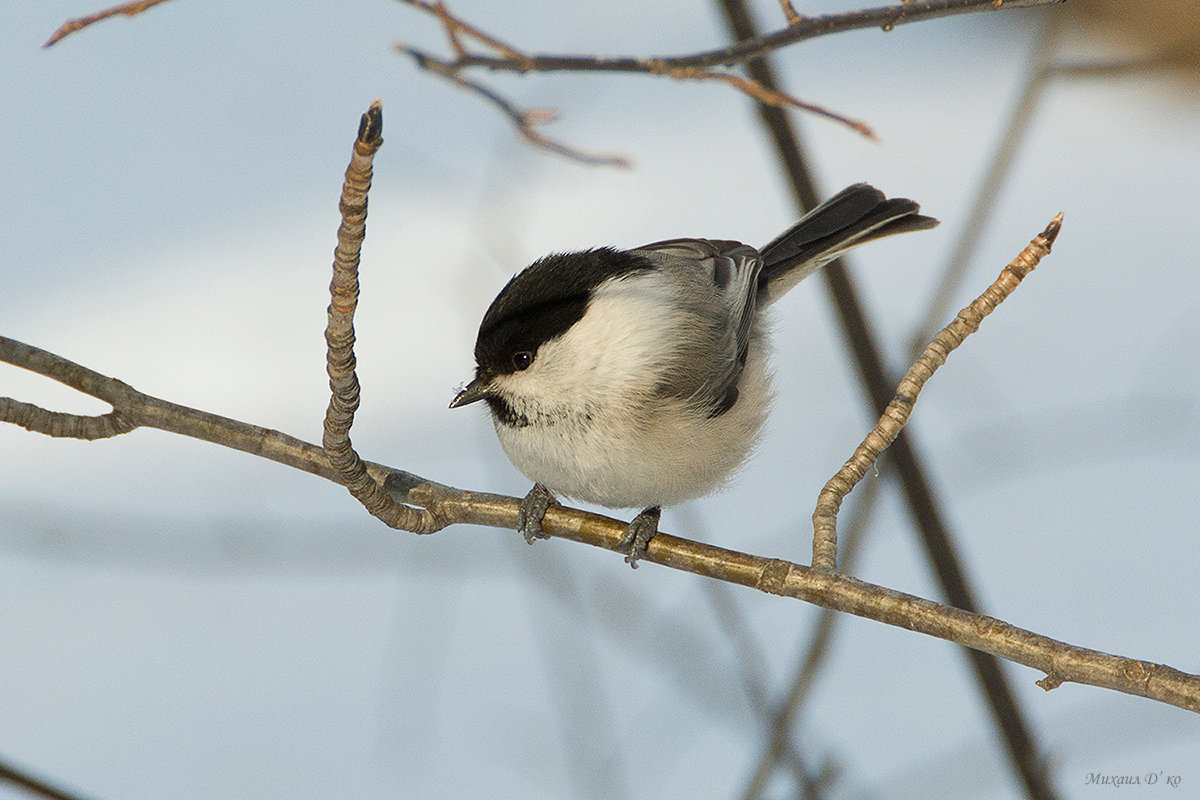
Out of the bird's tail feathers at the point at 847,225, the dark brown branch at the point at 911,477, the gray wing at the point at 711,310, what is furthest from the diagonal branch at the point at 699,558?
the bird's tail feathers at the point at 847,225

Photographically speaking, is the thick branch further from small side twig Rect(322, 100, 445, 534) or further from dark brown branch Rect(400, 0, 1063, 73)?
dark brown branch Rect(400, 0, 1063, 73)

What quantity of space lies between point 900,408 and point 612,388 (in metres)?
0.42

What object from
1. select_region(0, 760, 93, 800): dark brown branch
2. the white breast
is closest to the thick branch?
the white breast

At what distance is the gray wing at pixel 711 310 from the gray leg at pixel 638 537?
18 cm

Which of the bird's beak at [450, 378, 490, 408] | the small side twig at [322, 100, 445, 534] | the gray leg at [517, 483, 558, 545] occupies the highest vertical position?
the bird's beak at [450, 378, 490, 408]

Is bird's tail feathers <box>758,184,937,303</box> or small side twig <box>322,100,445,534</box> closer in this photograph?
small side twig <box>322,100,445,534</box>

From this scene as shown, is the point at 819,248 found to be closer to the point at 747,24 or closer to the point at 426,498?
the point at 747,24

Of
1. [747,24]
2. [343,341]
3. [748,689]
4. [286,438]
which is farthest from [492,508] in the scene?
[747,24]

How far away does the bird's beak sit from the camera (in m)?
1.42

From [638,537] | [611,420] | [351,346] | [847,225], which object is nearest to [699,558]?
[638,537]

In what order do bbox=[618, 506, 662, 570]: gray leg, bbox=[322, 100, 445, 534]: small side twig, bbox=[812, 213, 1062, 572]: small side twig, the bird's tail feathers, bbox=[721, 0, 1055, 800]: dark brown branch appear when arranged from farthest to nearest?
the bird's tail feathers, bbox=[721, 0, 1055, 800]: dark brown branch, bbox=[618, 506, 662, 570]: gray leg, bbox=[812, 213, 1062, 572]: small side twig, bbox=[322, 100, 445, 534]: small side twig

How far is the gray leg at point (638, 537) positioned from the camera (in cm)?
126

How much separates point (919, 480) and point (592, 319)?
49cm

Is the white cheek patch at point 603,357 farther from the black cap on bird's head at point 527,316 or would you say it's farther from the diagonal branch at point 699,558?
the diagonal branch at point 699,558
